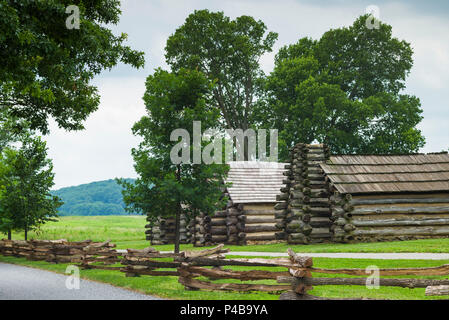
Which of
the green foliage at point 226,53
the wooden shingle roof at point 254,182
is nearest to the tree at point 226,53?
the green foliage at point 226,53

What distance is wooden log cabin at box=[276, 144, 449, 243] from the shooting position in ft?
76.5

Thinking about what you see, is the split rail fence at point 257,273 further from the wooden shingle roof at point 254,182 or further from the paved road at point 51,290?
the wooden shingle roof at point 254,182

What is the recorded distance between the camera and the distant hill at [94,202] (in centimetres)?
16762

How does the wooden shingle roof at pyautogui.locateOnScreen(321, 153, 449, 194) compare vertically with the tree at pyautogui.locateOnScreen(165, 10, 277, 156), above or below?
below

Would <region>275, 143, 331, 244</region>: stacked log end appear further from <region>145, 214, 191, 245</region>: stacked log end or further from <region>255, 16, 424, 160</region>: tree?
<region>255, 16, 424, 160</region>: tree

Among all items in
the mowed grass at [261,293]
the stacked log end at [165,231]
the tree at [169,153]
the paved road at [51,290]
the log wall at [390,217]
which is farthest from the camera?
the stacked log end at [165,231]

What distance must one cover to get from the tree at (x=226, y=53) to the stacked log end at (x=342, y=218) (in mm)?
21044

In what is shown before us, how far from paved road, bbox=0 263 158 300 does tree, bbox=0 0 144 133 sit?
5323 mm

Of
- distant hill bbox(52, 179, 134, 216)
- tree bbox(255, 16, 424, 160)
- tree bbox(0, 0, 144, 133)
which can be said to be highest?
tree bbox(255, 16, 424, 160)

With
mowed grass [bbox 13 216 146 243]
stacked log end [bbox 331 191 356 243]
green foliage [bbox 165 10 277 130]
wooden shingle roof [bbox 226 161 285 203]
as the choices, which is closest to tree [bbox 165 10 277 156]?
Result: green foliage [bbox 165 10 277 130]

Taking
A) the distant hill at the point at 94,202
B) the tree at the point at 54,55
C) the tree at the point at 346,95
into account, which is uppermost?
the tree at the point at 346,95

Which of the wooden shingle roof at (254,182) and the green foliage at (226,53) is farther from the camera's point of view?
the green foliage at (226,53)

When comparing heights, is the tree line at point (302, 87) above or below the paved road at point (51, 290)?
above
